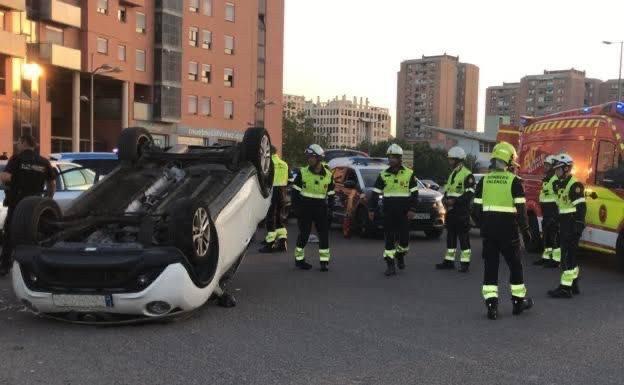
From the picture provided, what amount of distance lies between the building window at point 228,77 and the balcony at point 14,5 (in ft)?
67.4

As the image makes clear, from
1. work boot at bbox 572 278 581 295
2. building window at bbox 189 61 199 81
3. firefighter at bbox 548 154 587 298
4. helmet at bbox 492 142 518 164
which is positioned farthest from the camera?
building window at bbox 189 61 199 81

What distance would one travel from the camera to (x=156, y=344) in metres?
5.58

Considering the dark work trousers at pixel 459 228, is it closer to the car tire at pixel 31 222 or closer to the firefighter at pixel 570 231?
the firefighter at pixel 570 231

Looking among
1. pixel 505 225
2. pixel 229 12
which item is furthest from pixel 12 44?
pixel 505 225

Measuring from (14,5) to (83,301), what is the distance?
3423cm

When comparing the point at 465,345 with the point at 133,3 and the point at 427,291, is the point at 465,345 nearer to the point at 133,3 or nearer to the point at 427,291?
the point at 427,291

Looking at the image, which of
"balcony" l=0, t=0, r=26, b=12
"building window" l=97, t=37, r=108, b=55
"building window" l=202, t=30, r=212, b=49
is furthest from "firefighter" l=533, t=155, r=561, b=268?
"building window" l=202, t=30, r=212, b=49

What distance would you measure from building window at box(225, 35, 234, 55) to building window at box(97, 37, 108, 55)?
42.5ft

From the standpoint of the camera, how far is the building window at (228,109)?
55.3 m

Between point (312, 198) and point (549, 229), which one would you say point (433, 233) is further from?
point (312, 198)

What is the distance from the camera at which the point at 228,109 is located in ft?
182

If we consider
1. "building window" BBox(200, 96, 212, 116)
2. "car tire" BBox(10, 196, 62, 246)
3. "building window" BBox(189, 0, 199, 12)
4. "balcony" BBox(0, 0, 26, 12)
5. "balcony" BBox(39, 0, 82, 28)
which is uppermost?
"building window" BBox(189, 0, 199, 12)

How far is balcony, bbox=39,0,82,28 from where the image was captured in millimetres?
38969

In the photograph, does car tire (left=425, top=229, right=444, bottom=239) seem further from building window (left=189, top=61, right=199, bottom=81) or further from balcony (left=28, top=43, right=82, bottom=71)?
building window (left=189, top=61, right=199, bottom=81)
